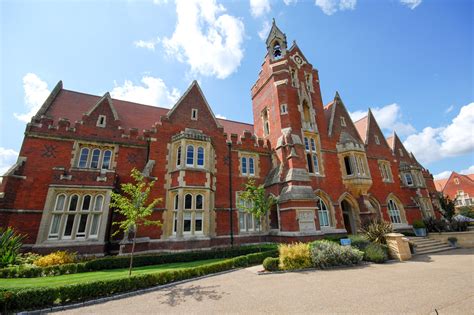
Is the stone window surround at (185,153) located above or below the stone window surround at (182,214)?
above

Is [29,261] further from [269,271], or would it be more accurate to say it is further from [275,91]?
[275,91]

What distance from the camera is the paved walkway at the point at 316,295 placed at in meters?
5.76

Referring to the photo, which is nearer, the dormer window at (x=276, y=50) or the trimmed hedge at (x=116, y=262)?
the trimmed hedge at (x=116, y=262)

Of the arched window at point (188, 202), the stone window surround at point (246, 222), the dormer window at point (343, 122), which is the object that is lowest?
the stone window surround at point (246, 222)

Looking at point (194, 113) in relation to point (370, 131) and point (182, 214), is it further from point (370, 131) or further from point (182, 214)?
point (370, 131)

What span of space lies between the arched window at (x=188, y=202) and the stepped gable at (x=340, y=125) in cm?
1600

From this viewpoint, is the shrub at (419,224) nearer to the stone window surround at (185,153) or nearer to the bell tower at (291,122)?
the bell tower at (291,122)

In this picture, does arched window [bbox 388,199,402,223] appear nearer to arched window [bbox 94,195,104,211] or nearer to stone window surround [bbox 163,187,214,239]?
stone window surround [bbox 163,187,214,239]

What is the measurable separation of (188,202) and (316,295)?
10239 millimetres

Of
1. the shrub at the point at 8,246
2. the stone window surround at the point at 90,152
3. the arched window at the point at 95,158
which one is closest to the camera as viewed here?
the shrub at the point at 8,246

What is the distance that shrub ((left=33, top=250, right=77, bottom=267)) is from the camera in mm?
10227

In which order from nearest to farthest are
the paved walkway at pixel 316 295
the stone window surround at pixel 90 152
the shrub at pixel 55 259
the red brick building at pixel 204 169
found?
1. the paved walkway at pixel 316 295
2. the shrub at pixel 55 259
3. the red brick building at pixel 204 169
4. the stone window surround at pixel 90 152

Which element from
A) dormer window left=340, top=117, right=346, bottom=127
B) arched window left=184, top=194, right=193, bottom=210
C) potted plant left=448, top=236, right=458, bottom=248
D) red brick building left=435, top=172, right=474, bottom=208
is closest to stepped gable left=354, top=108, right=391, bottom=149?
dormer window left=340, top=117, right=346, bottom=127

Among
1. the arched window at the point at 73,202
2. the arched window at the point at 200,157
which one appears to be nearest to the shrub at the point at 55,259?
the arched window at the point at 73,202
